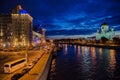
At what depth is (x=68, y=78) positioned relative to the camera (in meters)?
40.0

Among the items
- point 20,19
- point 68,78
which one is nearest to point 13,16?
point 20,19

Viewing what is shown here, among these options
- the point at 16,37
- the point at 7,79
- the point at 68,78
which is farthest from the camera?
the point at 16,37

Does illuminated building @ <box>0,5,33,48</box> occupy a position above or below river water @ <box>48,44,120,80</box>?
above

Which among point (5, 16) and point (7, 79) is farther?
point (5, 16)

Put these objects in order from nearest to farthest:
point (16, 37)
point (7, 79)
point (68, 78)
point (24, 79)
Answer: point (24, 79)
point (7, 79)
point (68, 78)
point (16, 37)

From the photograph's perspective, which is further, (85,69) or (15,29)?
(15,29)

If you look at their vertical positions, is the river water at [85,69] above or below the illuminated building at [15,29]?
below

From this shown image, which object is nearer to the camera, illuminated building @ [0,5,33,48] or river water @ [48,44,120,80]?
river water @ [48,44,120,80]

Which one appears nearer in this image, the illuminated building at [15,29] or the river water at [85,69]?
the river water at [85,69]

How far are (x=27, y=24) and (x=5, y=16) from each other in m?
16.5

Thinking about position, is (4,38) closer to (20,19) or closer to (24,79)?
(20,19)

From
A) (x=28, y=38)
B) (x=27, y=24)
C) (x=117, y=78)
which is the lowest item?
(x=117, y=78)

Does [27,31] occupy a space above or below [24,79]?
above

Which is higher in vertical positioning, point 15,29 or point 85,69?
point 15,29
